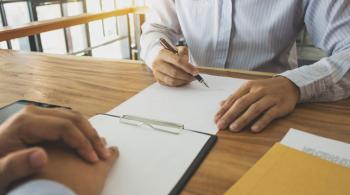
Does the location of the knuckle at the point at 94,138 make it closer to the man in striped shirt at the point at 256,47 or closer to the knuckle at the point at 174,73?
the man in striped shirt at the point at 256,47

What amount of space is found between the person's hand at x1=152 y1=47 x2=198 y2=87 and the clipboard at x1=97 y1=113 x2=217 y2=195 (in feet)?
0.67

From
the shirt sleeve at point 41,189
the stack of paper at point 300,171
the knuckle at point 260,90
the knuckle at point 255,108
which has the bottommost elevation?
the stack of paper at point 300,171

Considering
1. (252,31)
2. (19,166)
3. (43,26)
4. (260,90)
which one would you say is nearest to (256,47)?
(252,31)

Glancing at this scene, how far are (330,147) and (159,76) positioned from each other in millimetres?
442

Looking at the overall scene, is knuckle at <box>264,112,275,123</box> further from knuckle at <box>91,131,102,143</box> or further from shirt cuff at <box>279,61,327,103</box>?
knuckle at <box>91,131,102,143</box>

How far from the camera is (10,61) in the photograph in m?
1.06

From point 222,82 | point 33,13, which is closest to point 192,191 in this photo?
point 222,82

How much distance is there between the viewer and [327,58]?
2.48 ft

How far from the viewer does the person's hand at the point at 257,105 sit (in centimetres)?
57

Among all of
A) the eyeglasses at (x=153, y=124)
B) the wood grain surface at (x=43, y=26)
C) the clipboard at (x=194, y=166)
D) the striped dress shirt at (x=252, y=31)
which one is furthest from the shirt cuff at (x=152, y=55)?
the wood grain surface at (x=43, y=26)

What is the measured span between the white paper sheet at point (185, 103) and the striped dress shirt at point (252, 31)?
0.54 feet

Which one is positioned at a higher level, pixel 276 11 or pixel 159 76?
pixel 276 11

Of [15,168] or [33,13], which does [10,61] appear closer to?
[15,168]

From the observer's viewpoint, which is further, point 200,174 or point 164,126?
point 164,126
